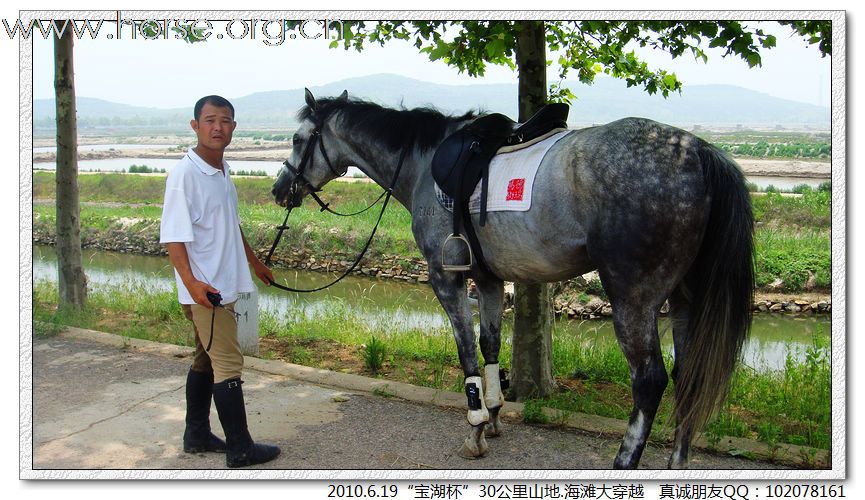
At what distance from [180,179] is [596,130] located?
229 centimetres

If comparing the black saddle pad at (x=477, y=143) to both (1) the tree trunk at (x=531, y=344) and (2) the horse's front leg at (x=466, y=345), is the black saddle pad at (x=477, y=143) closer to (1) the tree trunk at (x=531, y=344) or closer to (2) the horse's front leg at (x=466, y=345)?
(2) the horse's front leg at (x=466, y=345)

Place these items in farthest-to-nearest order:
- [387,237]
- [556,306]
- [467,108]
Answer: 1. [387,237]
2. [556,306]
3. [467,108]

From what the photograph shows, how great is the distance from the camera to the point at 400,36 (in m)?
5.54

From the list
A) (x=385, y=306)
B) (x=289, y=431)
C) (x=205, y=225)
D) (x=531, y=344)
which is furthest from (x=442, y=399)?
(x=385, y=306)

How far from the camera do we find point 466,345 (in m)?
4.69

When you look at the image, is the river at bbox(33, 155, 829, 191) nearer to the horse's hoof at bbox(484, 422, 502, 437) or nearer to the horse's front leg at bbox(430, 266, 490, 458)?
the horse's hoof at bbox(484, 422, 502, 437)

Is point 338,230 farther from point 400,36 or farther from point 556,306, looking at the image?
point 400,36

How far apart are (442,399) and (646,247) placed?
7.77 ft

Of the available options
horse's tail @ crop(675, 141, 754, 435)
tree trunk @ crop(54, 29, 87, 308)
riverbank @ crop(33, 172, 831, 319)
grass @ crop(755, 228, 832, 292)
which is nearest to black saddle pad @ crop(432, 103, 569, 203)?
horse's tail @ crop(675, 141, 754, 435)

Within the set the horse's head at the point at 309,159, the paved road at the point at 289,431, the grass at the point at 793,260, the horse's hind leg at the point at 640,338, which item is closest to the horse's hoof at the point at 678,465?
the paved road at the point at 289,431

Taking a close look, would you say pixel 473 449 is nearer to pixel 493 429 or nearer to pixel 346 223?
pixel 493 429

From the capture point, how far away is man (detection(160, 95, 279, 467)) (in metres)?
4.14

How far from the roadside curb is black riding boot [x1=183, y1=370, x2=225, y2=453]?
1.42 meters

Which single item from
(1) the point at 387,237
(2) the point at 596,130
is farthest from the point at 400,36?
(1) the point at 387,237
